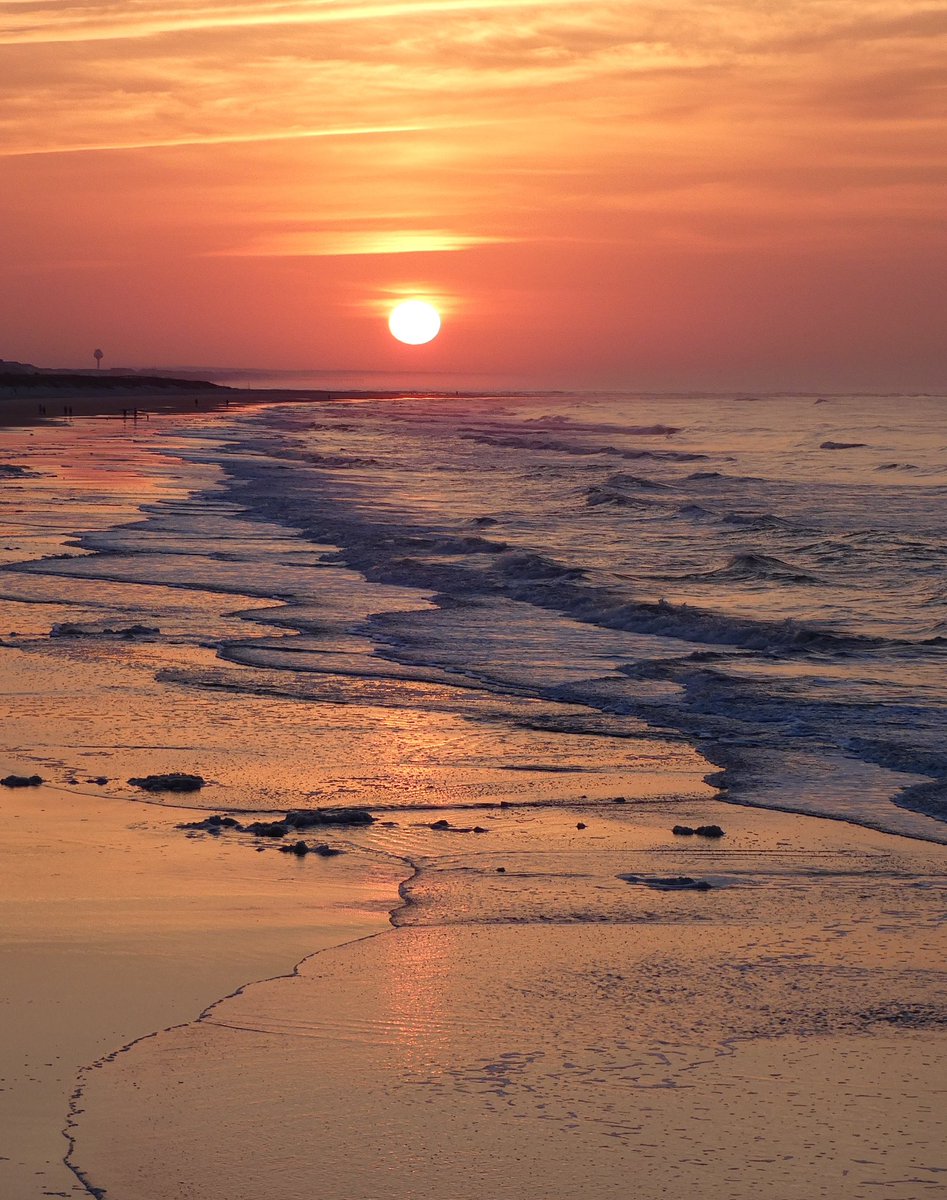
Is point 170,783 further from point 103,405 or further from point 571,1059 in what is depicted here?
point 103,405

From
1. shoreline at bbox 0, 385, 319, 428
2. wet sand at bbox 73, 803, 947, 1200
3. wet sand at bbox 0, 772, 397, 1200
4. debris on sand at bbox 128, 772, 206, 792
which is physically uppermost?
shoreline at bbox 0, 385, 319, 428

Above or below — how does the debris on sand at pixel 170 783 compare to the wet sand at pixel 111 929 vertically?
above

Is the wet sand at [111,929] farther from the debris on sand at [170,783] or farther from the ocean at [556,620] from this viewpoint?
the ocean at [556,620]

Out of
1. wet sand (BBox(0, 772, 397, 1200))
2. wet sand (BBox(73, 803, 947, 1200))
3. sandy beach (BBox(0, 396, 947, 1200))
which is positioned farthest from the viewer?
wet sand (BBox(0, 772, 397, 1200))

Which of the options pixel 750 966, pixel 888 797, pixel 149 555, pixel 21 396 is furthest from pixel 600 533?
pixel 21 396

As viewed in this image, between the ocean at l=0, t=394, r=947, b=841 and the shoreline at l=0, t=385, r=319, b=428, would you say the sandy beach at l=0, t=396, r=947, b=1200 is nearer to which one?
the ocean at l=0, t=394, r=947, b=841

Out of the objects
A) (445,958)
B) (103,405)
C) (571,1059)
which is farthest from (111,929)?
(103,405)

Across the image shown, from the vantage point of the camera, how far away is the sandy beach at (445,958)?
15.3ft

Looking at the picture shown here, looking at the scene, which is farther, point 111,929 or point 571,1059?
point 111,929

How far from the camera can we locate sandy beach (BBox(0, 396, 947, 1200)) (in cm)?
466

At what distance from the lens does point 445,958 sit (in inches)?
253

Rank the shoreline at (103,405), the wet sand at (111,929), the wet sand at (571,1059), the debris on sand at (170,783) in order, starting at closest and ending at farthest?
the wet sand at (571,1059) → the wet sand at (111,929) → the debris on sand at (170,783) → the shoreline at (103,405)

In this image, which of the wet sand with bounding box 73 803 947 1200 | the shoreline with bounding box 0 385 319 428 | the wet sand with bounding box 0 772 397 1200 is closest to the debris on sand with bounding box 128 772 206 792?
the wet sand with bounding box 0 772 397 1200

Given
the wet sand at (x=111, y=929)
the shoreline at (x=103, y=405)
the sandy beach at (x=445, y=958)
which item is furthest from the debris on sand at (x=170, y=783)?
the shoreline at (x=103, y=405)
